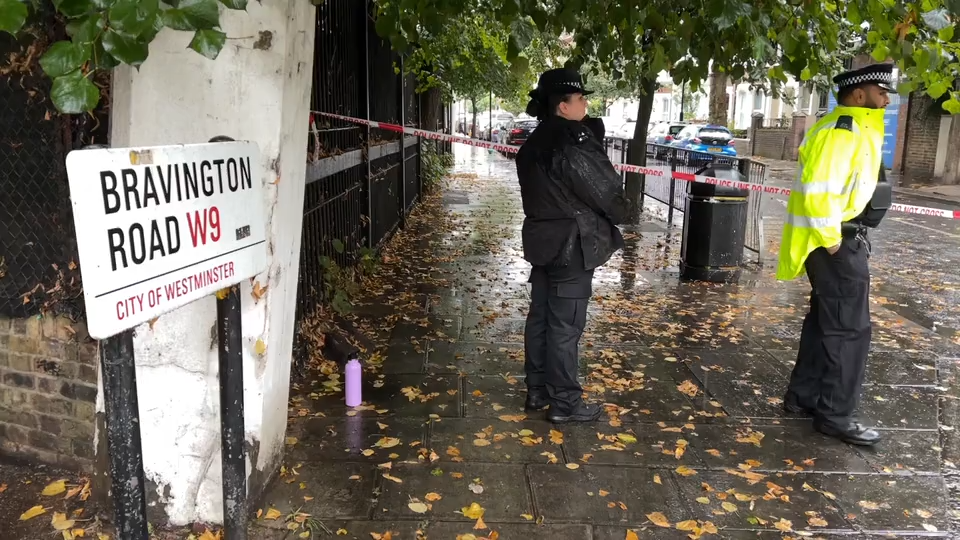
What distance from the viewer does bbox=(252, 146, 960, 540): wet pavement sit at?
131 inches

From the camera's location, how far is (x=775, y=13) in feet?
14.7

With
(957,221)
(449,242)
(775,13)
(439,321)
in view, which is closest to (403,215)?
(449,242)

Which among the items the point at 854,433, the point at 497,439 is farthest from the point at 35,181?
the point at 854,433

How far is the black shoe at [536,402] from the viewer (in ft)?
14.8

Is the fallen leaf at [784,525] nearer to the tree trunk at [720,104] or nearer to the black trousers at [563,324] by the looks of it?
the black trousers at [563,324]

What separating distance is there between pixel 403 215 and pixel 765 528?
8698 mm

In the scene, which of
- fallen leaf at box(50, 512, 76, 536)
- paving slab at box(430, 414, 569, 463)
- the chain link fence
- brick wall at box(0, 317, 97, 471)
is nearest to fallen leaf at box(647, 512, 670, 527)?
paving slab at box(430, 414, 569, 463)

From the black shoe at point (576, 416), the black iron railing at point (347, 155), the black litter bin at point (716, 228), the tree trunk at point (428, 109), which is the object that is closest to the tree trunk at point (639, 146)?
the black litter bin at point (716, 228)

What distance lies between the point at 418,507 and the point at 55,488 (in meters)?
1.71

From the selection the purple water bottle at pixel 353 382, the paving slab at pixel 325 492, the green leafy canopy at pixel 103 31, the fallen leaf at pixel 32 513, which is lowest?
the fallen leaf at pixel 32 513

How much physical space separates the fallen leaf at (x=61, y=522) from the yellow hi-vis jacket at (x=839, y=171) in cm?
392

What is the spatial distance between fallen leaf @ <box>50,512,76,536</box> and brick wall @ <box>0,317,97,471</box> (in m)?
0.38

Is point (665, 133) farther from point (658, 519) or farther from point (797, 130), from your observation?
point (658, 519)

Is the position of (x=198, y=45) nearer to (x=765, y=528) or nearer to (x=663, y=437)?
(x=765, y=528)
